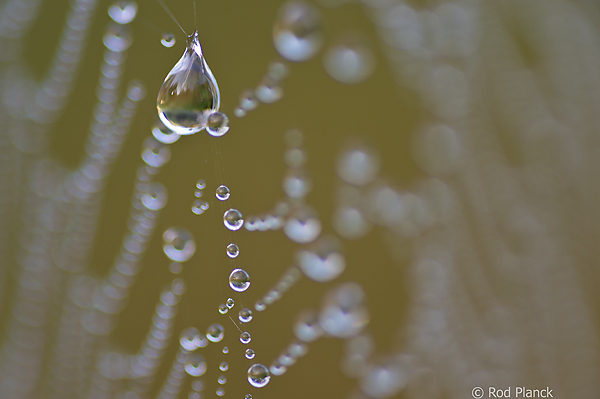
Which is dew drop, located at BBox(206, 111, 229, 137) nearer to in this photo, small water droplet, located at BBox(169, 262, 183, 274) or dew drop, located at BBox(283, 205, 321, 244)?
dew drop, located at BBox(283, 205, 321, 244)

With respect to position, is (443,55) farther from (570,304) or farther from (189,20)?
(570,304)

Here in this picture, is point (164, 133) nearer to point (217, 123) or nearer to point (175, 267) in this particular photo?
point (217, 123)

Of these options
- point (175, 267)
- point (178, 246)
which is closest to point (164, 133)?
point (178, 246)

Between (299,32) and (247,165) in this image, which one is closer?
(299,32)

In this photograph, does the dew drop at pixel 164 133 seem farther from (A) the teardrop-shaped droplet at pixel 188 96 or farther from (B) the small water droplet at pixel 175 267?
(B) the small water droplet at pixel 175 267

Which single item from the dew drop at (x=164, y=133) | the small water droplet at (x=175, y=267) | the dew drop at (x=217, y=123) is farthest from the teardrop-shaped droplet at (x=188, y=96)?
the small water droplet at (x=175, y=267)

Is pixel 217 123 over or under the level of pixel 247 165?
under

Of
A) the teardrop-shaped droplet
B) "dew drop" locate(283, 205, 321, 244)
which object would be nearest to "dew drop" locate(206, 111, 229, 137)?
the teardrop-shaped droplet
